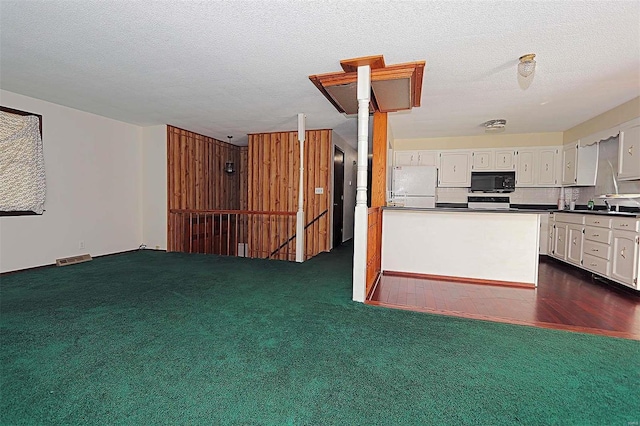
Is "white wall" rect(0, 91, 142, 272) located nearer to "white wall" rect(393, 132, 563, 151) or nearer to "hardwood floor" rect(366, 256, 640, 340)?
"hardwood floor" rect(366, 256, 640, 340)

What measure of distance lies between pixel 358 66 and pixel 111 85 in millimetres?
3149

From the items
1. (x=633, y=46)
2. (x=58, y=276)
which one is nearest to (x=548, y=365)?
(x=633, y=46)

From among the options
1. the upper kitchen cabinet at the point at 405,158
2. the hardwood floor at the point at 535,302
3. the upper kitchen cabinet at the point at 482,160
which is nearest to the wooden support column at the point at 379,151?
the hardwood floor at the point at 535,302

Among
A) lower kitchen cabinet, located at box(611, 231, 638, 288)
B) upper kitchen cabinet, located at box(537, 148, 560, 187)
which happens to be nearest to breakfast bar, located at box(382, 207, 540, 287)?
lower kitchen cabinet, located at box(611, 231, 638, 288)

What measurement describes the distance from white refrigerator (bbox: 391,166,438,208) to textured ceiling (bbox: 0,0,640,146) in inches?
74.4

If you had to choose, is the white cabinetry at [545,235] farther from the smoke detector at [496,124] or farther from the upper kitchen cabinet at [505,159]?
the smoke detector at [496,124]

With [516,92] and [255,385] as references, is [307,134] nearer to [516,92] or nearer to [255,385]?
[516,92]

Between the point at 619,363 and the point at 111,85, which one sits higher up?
the point at 111,85

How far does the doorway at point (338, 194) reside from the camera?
6648mm

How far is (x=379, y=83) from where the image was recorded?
3.36 metres

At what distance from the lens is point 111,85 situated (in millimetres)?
3807

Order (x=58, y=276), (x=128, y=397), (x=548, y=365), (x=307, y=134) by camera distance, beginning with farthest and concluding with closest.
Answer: (x=307, y=134) → (x=58, y=276) → (x=548, y=365) → (x=128, y=397)

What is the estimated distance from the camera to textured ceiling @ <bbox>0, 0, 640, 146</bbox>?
2.24m

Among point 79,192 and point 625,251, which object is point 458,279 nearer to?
point 625,251
